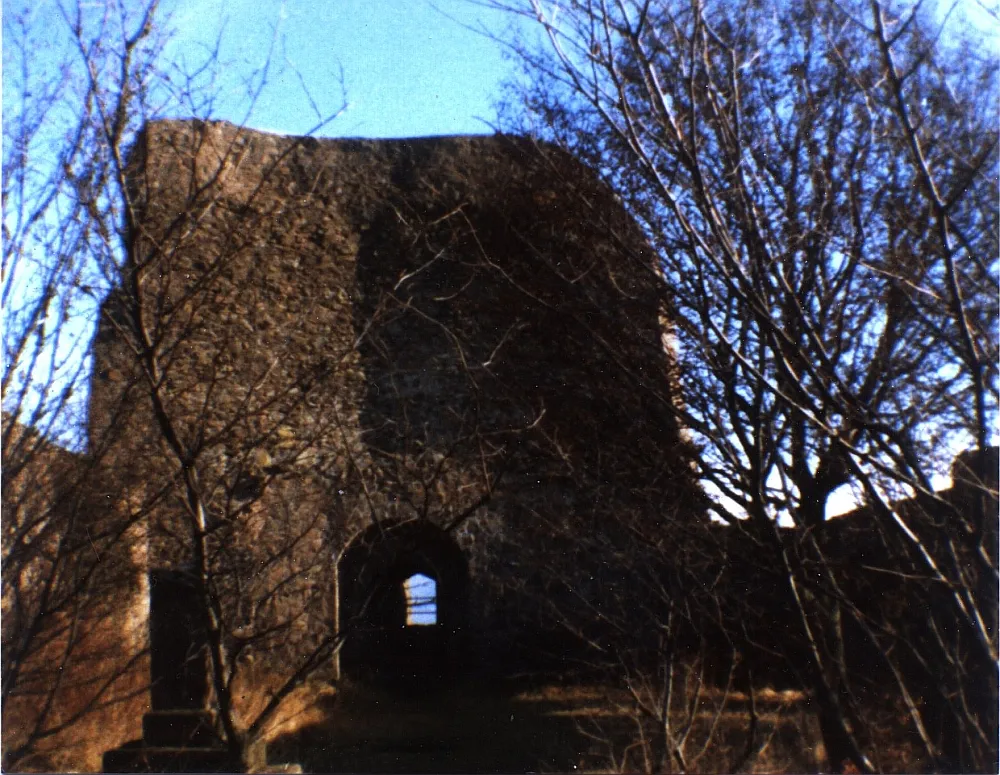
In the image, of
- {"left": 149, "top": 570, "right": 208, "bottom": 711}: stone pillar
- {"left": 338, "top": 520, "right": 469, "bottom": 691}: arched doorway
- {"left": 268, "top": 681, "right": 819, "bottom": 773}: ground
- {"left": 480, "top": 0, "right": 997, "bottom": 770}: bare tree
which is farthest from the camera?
{"left": 338, "top": 520, "right": 469, "bottom": 691}: arched doorway

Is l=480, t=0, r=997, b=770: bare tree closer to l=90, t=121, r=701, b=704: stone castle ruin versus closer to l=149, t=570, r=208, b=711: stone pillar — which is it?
l=90, t=121, r=701, b=704: stone castle ruin

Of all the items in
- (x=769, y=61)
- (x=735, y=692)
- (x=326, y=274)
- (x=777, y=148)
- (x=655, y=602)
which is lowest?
(x=735, y=692)

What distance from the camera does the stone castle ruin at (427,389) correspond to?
16.1 ft

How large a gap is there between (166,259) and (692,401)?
2173 millimetres

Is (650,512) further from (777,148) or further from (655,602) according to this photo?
(777,148)

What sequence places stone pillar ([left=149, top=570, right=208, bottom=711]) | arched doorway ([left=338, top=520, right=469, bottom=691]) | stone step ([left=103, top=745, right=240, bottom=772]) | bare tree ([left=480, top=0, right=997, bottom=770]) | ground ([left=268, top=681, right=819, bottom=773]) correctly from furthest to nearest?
1. arched doorway ([left=338, top=520, right=469, bottom=691])
2. ground ([left=268, top=681, right=819, bottom=773])
3. stone pillar ([left=149, top=570, right=208, bottom=711])
4. stone step ([left=103, top=745, right=240, bottom=772])
5. bare tree ([left=480, top=0, right=997, bottom=770])

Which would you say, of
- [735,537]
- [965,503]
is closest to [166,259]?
[965,503]

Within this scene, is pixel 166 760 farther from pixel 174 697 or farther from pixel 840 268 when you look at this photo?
pixel 840 268

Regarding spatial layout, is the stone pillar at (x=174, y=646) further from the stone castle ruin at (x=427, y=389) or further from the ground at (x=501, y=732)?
the ground at (x=501, y=732)

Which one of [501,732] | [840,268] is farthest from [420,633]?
[840,268]

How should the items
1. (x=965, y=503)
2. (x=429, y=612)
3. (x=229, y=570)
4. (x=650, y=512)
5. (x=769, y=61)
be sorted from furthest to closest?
(x=429, y=612) → (x=650, y=512) → (x=769, y=61) → (x=229, y=570) → (x=965, y=503)

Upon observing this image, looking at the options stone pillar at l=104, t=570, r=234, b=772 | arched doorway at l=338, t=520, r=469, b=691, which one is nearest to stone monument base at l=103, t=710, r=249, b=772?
stone pillar at l=104, t=570, r=234, b=772

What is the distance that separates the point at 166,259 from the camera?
2.99m

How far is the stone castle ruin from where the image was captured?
4.91 metres
